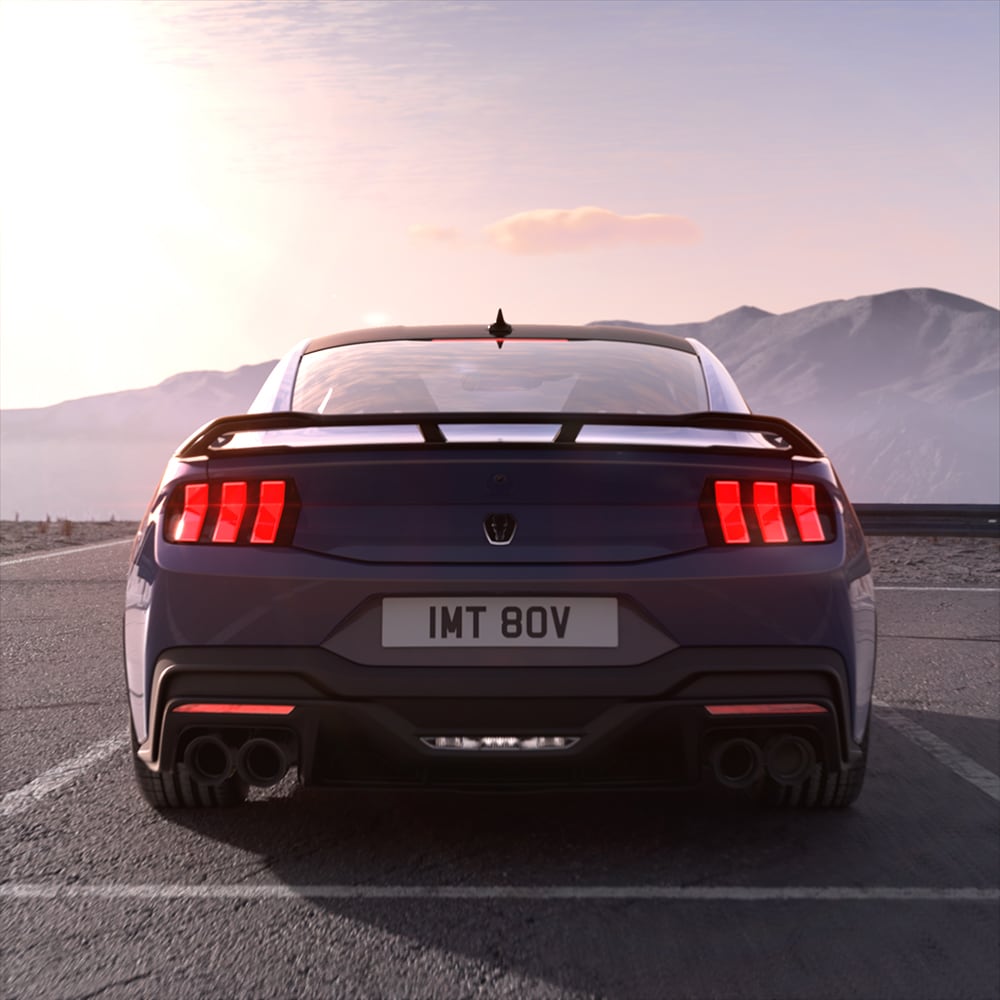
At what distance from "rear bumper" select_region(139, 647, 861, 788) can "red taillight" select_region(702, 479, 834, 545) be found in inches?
11.3

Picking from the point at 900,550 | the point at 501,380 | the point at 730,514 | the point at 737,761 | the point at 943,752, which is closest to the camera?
the point at 730,514

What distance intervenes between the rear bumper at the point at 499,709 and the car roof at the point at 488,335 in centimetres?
172

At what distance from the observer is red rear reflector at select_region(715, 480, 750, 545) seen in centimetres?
340

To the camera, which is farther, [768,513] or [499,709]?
[768,513]

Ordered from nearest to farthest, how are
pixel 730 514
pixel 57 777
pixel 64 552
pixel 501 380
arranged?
pixel 730 514, pixel 501 380, pixel 57 777, pixel 64 552

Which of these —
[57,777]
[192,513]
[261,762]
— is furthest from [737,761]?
[57,777]

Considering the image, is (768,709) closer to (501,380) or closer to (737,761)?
(737,761)

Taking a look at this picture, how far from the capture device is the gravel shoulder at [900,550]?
12.3m

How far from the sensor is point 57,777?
4594 mm

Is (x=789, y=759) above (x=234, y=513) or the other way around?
the other way around

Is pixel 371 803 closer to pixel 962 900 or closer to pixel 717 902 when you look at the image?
pixel 717 902

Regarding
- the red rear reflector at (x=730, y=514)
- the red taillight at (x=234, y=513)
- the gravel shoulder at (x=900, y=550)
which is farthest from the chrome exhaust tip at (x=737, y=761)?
the gravel shoulder at (x=900, y=550)

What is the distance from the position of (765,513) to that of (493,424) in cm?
74

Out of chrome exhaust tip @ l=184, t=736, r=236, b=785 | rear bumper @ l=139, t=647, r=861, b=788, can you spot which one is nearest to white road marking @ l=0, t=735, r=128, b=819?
chrome exhaust tip @ l=184, t=736, r=236, b=785
